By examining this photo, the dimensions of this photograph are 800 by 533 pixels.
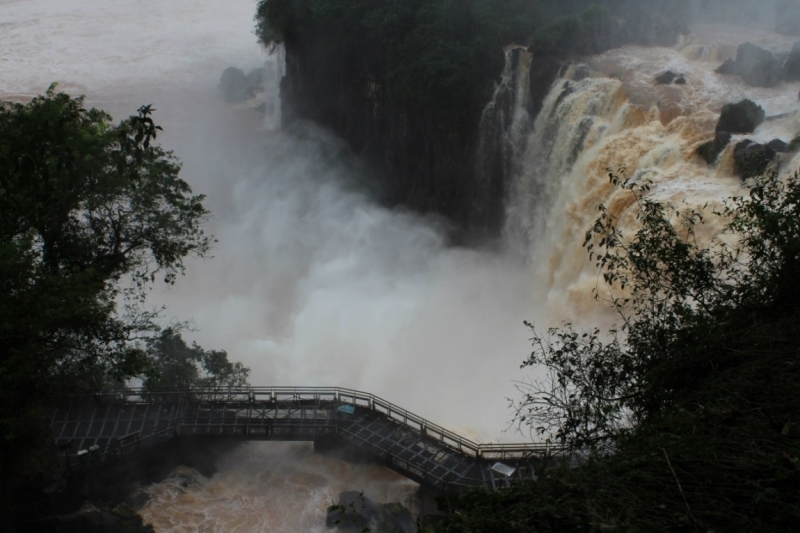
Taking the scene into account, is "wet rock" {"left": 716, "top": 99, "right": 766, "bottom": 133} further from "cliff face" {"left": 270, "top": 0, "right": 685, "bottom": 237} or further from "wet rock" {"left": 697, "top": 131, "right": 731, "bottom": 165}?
"cliff face" {"left": 270, "top": 0, "right": 685, "bottom": 237}

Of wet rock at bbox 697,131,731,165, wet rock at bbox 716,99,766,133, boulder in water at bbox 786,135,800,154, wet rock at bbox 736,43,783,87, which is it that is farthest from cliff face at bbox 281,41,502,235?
boulder in water at bbox 786,135,800,154

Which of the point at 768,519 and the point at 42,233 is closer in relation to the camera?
the point at 768,519

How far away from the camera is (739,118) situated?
18.9 meters

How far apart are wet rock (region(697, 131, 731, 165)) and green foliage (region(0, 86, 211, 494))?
474 inches

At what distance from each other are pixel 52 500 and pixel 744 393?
12.6m

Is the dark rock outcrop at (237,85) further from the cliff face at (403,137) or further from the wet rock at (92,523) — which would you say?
the wet rock at (92,523)

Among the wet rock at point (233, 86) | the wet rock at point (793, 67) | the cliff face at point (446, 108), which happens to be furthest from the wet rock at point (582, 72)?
the wet rock at point (233, 86)

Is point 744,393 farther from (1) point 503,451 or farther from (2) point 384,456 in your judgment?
(2) point 384,456

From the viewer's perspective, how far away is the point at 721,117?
19125mm

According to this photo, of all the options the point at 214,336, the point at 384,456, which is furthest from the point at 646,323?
the point at 214,336

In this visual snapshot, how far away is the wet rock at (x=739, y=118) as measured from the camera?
18.9m

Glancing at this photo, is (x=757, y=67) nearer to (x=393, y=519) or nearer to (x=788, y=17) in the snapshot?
(x=788, y=17)

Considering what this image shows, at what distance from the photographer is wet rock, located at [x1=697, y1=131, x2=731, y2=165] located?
1848 cm

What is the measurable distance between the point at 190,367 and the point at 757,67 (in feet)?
59.1
